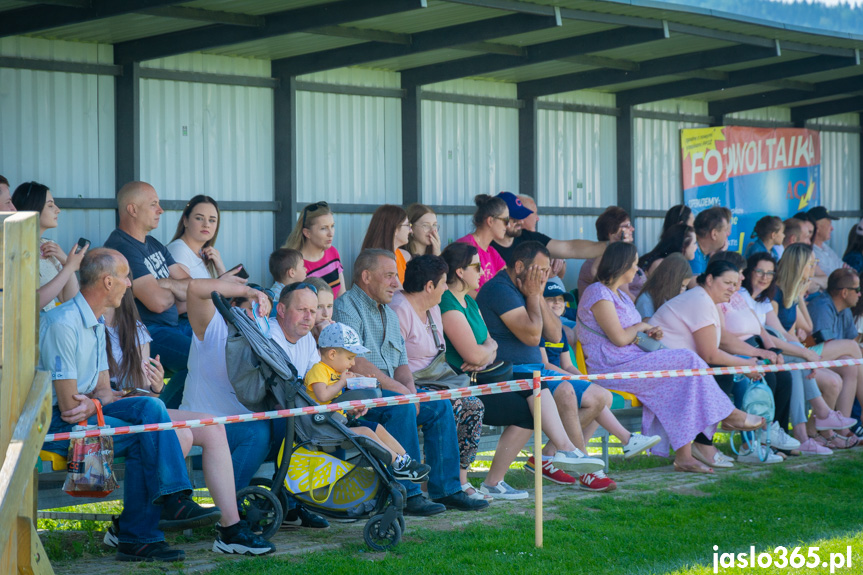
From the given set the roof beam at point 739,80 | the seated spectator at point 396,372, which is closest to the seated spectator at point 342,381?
the seated spectator at point 396,372

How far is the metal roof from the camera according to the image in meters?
7.66

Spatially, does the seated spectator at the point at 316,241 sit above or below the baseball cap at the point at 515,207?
below

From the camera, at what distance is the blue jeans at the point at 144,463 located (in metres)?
5.07

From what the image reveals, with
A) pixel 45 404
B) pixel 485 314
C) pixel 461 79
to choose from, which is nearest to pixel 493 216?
pixel 485 314

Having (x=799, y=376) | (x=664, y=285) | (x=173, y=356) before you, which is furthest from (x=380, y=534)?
(x=799, y=376)

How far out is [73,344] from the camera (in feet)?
16.5

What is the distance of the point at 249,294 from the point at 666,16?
14.7 ft

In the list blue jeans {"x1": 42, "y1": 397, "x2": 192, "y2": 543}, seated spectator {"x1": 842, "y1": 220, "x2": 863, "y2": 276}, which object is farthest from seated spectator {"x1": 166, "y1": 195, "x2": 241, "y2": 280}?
seated spectator {"x1": 842, "y1": 220, "x2": 863, "y2": 276}

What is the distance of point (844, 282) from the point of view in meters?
9.76

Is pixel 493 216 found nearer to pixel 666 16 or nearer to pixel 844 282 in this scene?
pixel 666 16

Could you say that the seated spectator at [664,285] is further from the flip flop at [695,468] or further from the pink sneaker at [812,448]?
the pink sneaker at [812,448]

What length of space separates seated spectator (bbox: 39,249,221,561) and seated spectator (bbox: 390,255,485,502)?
6.33ft

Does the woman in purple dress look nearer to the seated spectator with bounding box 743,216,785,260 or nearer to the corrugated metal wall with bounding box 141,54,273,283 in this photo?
the corrugated metal wall with bounding box 141,54,273,283

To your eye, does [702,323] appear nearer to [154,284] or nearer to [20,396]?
[154,284]
